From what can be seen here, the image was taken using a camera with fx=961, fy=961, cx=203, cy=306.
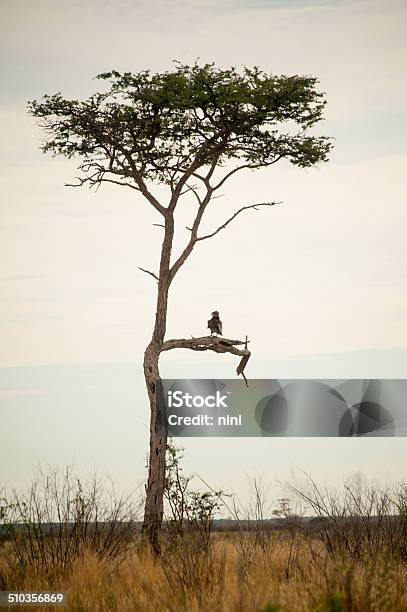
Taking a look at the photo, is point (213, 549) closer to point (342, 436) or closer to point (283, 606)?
point (283, 606)

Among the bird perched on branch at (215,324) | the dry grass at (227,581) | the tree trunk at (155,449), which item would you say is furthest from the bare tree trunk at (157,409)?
the dry grass at (227,581)

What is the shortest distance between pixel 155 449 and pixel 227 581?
672 cm

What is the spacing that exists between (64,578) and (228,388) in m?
6.28

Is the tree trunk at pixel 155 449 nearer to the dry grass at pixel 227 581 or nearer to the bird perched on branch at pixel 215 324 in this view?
the bird perched on branch at pixel 215 324

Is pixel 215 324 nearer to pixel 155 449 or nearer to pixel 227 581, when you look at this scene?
pixel 155 449

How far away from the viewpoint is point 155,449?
17.5 meters

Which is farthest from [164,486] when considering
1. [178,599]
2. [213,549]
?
[178,599]

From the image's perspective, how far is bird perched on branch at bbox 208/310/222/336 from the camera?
18094 mm

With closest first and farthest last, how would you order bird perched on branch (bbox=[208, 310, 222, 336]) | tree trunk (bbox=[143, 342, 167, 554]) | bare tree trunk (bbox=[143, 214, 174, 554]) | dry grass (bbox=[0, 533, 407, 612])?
dry grass (bbox=[0, 533, 407, 612]) < tree trunk (bbox=[143, 342, 167, 554]) < bare tree trunk (bbox=[143, 214, 174, 554]) < bird perched on branch (bbox=[208, 310, 222, 336])

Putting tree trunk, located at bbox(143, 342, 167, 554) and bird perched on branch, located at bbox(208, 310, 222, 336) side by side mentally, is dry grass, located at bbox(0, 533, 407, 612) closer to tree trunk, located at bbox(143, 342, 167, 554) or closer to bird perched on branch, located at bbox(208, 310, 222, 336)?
tree trunk, located at bbox(143, 342, 167, 554)

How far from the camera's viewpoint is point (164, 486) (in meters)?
17.4

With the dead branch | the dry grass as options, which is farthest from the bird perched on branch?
the dry grass

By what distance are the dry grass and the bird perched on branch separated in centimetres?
477

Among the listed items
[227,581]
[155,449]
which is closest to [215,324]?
[155,449]
